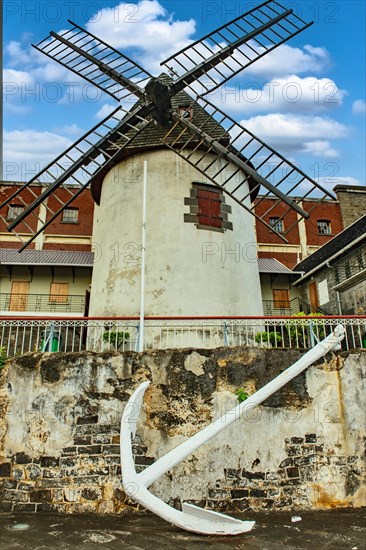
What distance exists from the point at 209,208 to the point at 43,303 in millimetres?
10523

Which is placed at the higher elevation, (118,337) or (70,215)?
(70,215)

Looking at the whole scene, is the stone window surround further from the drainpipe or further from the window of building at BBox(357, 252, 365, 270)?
the drainpipe

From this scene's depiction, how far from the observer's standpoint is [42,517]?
7797 millimetres

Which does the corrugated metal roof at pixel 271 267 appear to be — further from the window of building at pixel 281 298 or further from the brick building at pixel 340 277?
the window of building at pixel 281 298

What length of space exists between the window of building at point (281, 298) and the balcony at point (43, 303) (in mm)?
10024

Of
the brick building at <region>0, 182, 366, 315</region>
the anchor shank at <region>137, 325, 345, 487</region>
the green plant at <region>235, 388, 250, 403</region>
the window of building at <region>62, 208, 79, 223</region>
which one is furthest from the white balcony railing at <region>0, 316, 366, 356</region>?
the window of building at <region>62, 208, 79, 223</region>

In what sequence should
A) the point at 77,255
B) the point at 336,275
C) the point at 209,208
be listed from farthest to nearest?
the point at 77,255 < the point at 336,275 < the point at 209,208

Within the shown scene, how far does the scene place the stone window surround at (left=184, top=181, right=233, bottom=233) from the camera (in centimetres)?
1423

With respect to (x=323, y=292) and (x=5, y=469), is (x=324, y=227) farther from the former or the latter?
(x=5, y=469)

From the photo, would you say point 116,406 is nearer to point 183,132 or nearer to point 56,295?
point 183,132

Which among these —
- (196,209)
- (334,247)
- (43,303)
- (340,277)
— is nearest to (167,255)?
(196,209)

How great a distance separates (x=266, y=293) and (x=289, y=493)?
15.4m

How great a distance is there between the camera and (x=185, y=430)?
8.88m

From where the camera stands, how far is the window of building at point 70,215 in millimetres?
26453
